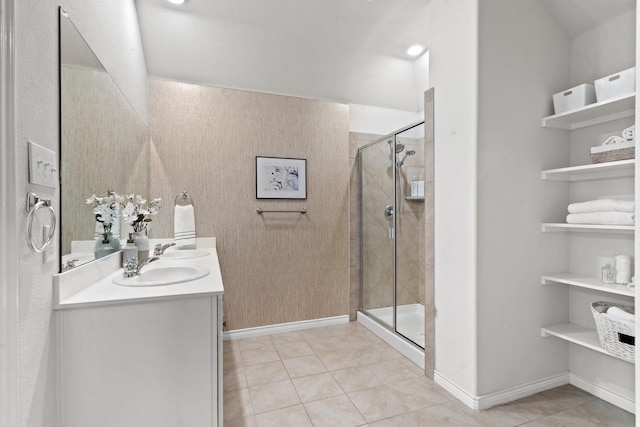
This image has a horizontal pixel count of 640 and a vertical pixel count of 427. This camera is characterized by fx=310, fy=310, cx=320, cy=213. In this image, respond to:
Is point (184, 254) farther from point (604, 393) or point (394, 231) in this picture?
point (604, 393)

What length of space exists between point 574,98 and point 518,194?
620mm

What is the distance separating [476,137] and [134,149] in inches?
85.4

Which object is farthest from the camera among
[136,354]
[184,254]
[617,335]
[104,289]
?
[184,254]

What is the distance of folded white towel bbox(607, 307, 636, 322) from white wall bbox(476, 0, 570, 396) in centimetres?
36

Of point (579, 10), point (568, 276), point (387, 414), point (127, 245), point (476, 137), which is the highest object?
point (579, 10)

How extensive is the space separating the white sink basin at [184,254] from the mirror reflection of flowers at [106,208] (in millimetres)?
587

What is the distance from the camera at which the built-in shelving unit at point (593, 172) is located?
1593mm

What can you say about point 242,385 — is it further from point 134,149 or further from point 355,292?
point 134,149

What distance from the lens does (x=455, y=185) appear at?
74.2 inches

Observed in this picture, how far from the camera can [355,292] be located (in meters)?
3.16

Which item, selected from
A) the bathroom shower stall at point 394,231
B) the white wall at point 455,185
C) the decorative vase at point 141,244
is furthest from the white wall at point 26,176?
the bathroom shower stall at point 394,231

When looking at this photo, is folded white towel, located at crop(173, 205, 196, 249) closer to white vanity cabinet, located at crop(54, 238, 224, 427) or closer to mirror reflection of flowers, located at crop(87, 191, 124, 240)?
mirror reflection of flowers, located at crop(87, 191, 124, 240)

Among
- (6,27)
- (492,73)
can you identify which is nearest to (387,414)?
(492,73)

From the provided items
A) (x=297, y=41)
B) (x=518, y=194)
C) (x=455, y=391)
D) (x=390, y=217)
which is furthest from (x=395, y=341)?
(x=297, y=41)
